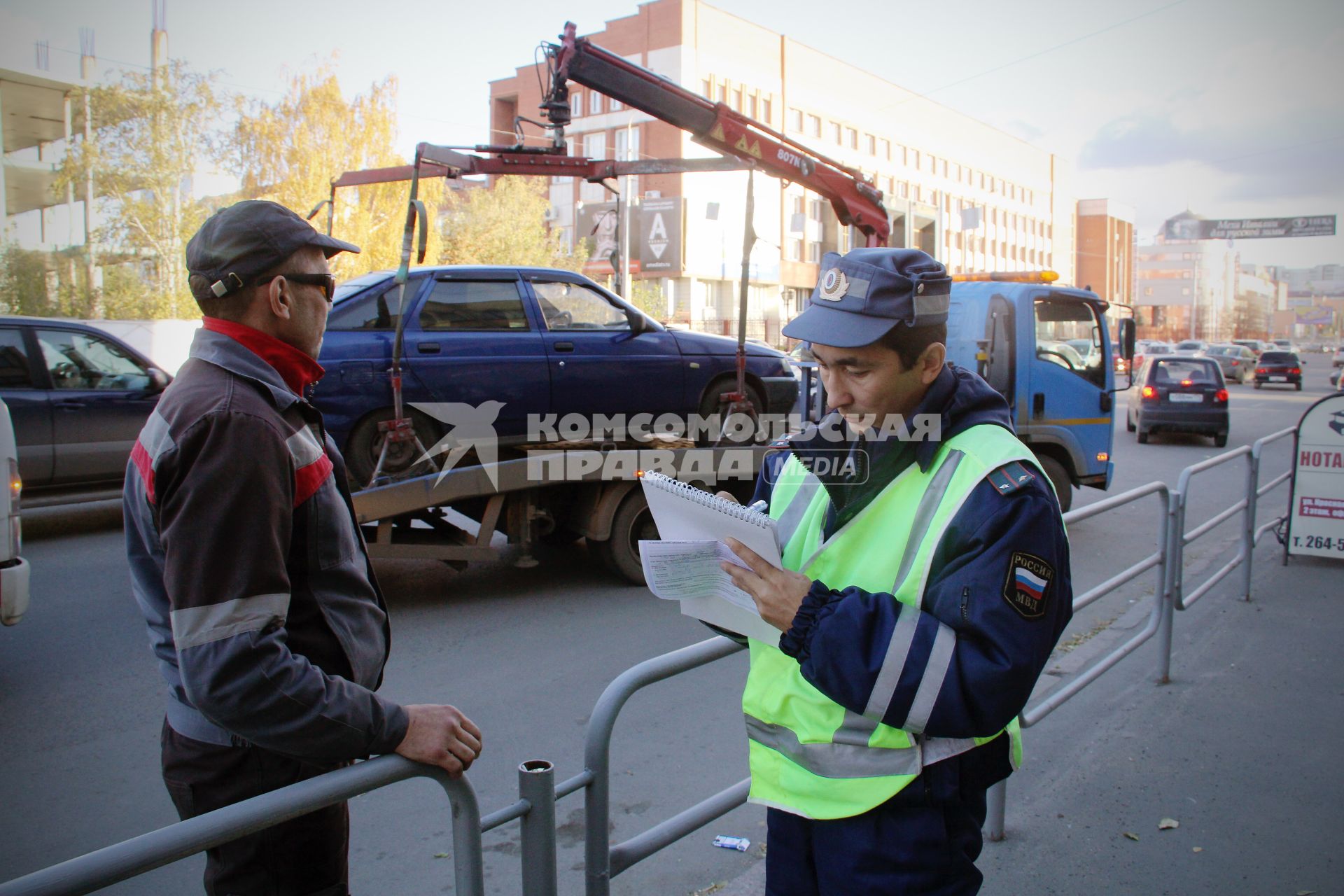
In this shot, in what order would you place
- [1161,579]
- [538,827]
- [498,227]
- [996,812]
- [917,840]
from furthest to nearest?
[498,227] < [1161,579] < [996,812] < [538,827] < [917,840]

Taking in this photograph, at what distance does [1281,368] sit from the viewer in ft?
122

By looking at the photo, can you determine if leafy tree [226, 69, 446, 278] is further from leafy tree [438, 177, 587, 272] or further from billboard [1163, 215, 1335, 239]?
billboard [1163, 215, 1335, 239]

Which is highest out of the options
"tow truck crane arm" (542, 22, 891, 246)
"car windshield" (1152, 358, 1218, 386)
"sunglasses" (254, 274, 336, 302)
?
"tow truck crane arm" (542, 22, 891, 246)

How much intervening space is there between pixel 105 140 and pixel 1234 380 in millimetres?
43155

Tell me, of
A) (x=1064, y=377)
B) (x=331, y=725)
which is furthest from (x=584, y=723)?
(x=1064, y=377)

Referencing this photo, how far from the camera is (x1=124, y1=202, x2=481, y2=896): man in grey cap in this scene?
166 cm

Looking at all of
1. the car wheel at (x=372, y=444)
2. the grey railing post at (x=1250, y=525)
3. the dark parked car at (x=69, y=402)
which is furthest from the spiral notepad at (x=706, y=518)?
the dark parked car at (x=69, y=402)

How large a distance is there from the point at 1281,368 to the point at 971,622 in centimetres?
4268

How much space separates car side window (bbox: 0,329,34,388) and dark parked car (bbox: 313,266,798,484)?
3594 mm

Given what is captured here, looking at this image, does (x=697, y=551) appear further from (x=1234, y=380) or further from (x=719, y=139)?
(x=1234, y=380)

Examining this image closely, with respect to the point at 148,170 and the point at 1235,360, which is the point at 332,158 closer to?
the point at 148,170

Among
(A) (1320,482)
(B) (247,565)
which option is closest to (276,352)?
(B) (247,565)

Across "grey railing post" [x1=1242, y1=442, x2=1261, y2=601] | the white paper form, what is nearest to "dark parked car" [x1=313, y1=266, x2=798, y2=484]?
"grey railing post" [x1=1242, y1=442, x2=1261, y2=601]

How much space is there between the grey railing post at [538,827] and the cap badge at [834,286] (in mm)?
1115
